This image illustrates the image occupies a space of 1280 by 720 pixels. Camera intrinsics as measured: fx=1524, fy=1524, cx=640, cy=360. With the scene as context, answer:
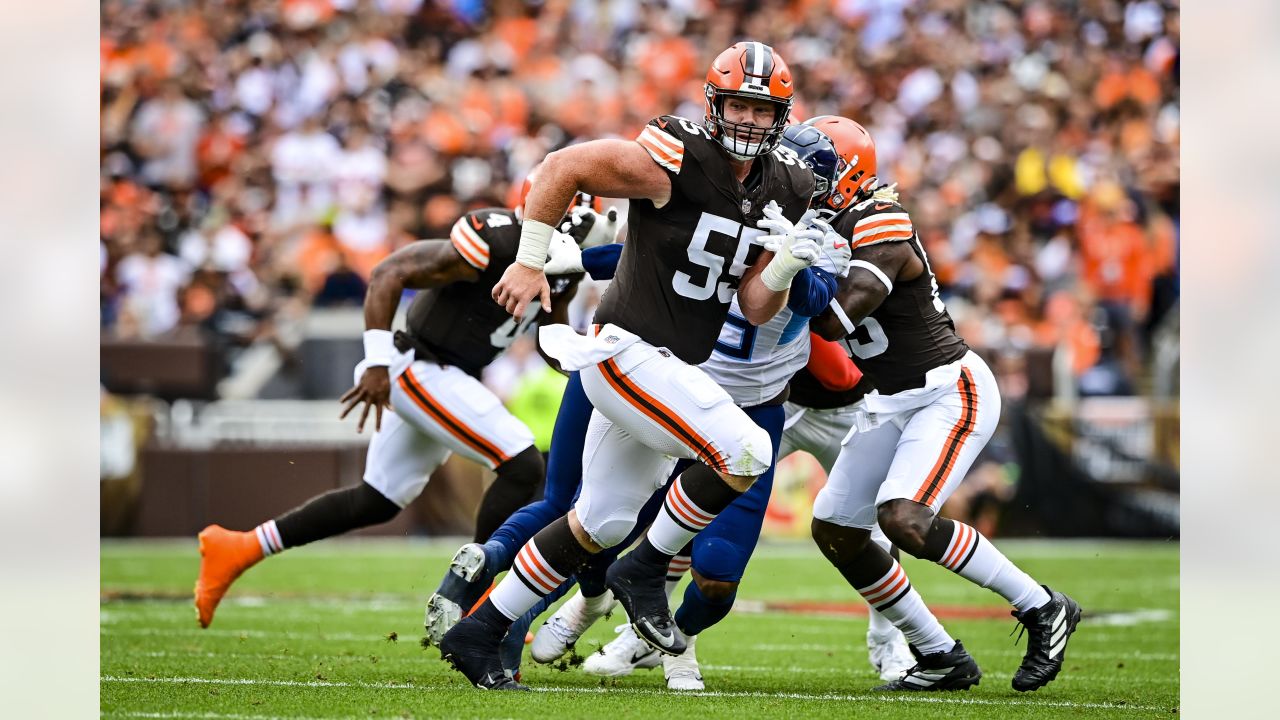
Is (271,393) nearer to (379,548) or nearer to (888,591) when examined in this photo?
(379,548)

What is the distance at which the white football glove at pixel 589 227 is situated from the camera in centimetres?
572

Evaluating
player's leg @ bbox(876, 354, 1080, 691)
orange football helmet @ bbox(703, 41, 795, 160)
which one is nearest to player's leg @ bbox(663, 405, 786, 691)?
player's leg @ bbox(876, 354, 1080, 691)

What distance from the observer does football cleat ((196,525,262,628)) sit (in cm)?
630

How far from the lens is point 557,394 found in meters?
10.4

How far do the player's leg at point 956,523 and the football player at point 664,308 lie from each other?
69 cm

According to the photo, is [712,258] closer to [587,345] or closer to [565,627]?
[587,345]

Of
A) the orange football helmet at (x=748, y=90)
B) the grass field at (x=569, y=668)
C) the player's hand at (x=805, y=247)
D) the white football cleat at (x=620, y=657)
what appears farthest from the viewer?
the white football cleat at (x=620, y=657)

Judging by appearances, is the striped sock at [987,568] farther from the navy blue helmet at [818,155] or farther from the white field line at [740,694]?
the navy blue helmet at [818,155]

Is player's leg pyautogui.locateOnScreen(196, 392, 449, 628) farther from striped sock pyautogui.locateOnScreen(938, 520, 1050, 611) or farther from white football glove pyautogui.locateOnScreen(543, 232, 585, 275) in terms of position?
striped sock pyautogui.locateOnScreen(938, 520, 1050, 611)

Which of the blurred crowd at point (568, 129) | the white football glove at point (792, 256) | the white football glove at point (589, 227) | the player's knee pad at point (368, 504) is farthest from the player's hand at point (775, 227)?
the blurred crowd at point (568, 129)

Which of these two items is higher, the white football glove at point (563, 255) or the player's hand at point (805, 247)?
the player's hand at point (805, 247)
